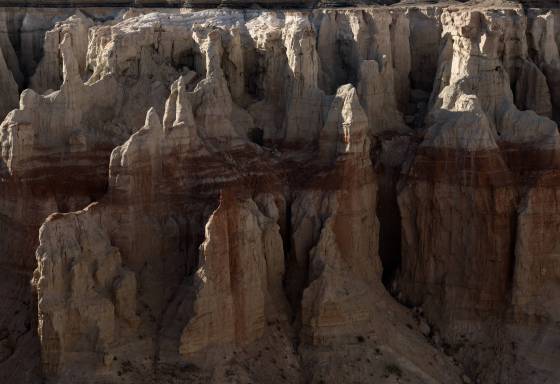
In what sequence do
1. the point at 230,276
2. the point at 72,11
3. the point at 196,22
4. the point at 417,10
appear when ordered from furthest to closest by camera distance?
the point at 72,11
the point at 417,10
the point at 196,22
the point at 230,276

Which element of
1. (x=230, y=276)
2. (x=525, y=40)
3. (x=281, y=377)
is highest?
(x=525, y=40)

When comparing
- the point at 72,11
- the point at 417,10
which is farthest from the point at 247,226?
the point at 72,11

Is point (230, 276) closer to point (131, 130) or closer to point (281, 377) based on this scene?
point (281, 377)

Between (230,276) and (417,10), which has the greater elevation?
(417,10)

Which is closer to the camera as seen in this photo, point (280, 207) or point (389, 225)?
point (280, 207)

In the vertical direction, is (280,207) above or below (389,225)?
above

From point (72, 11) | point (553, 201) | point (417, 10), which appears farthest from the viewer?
point (72, 11)

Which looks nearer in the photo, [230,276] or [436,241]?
[230,276]

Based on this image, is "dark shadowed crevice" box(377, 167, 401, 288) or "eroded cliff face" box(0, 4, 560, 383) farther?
"dark shadowed crevice" box(377, 167, 401, 288)
